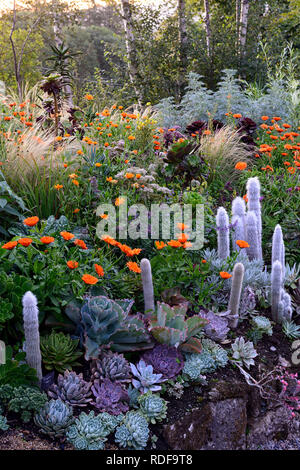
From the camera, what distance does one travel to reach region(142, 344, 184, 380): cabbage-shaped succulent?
2.27 meters

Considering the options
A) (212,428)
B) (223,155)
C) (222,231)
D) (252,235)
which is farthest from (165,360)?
(223,155)

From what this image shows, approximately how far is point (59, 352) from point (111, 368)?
291 millimetres

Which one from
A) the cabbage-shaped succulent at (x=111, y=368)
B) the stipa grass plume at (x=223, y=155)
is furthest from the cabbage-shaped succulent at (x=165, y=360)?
the stipa grass plume at (x=223, y=155)

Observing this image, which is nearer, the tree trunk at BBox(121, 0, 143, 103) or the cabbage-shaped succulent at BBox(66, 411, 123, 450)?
the cabbage-shaped succulent at BBox(66, 411, 123, 450)

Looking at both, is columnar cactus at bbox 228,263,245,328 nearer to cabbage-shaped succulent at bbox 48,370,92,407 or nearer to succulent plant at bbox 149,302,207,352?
succulent plant at bbox 149,302,207,352

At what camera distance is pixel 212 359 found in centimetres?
241

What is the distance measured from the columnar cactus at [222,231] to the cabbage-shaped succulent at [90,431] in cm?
151

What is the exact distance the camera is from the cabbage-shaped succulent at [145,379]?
2152 mm

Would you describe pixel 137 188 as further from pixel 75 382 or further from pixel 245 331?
pixel 75 382

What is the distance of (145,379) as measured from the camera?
216 centimetres

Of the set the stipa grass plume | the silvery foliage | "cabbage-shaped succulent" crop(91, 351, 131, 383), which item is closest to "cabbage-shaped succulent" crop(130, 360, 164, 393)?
"cabbage-shaped succulent" crop(91, 351, 131, 383)

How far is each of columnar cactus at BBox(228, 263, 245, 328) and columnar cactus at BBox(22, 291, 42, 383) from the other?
1.20 m

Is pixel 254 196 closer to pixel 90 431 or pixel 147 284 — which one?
pixel 147 284

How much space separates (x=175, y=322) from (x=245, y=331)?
0.66 m
